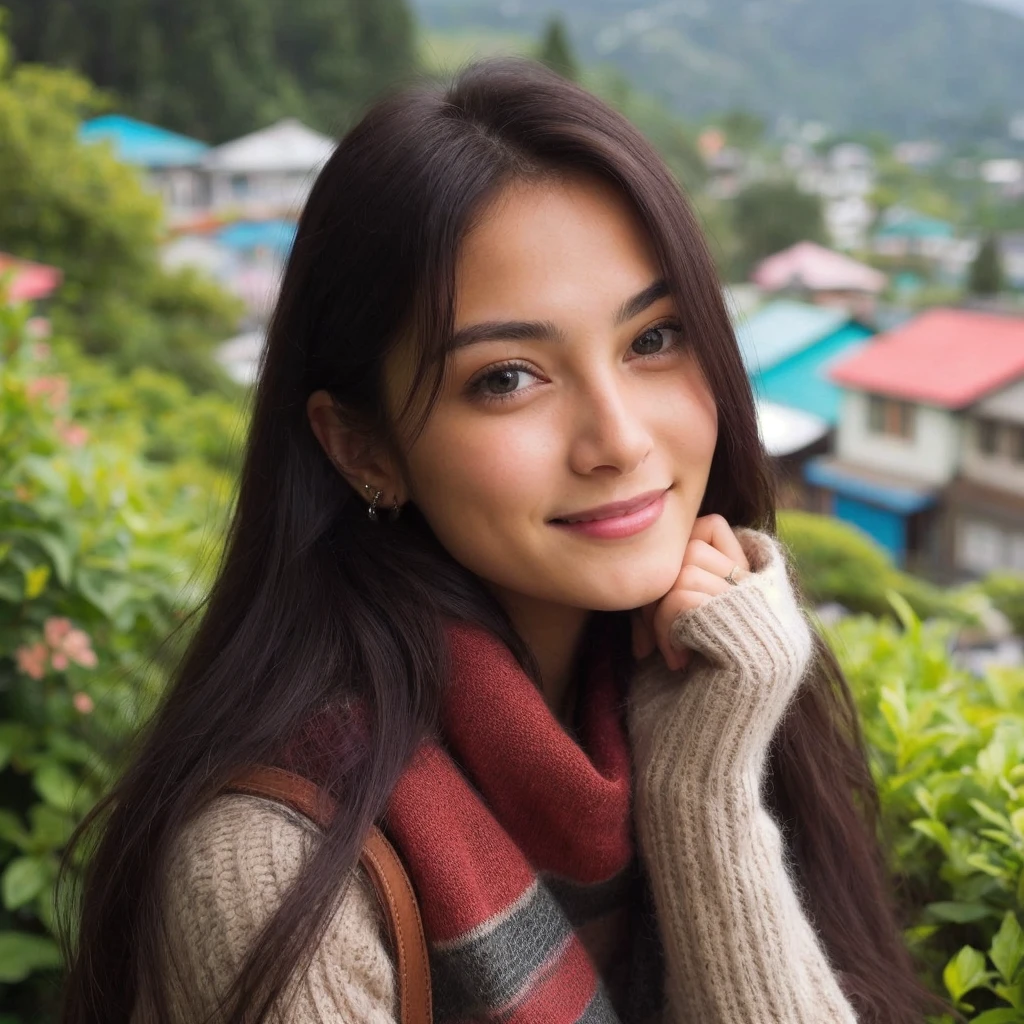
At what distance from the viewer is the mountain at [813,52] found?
1320 centimetres

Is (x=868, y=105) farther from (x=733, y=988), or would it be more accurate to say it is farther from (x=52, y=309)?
(x=733, y=988)

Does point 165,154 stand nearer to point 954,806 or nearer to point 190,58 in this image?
point 190,58

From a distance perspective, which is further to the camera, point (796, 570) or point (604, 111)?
point (796, 570)

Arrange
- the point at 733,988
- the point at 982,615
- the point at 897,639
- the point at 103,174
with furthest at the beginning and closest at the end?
the point at 103,174 → the point at 982,615 → the point at 897,639 → the point at 733,988

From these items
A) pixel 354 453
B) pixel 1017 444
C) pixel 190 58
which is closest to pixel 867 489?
pixel 1017 444

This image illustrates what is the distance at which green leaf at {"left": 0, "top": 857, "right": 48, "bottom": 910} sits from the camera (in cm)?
119

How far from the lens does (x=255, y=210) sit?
11.7m

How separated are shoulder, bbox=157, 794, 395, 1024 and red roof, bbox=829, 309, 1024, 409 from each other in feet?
29.7

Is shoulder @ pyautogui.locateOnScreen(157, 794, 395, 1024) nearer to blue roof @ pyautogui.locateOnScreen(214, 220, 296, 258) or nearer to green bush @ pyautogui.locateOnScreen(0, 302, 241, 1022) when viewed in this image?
green bush @ pyautogui.locateOnScreen(0, 302, 241, 1022)

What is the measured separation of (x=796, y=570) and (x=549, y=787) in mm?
393

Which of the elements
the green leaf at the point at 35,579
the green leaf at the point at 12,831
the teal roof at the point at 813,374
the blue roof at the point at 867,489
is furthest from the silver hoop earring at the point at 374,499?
the teal roof at the point at 813,374

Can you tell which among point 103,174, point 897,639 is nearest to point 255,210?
point 103,174

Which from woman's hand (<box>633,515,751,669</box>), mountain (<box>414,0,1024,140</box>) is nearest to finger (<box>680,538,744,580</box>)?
woman's hand (<box>633,515,751,669</box>)

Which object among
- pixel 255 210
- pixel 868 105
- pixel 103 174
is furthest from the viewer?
pixel 868 105
